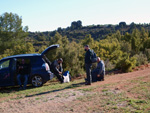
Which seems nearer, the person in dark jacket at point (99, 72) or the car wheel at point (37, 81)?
the person in dark jacket at point (99, 72)

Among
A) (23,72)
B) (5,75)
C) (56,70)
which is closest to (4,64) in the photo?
(5,75)

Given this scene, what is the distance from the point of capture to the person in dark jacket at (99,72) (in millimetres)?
9113

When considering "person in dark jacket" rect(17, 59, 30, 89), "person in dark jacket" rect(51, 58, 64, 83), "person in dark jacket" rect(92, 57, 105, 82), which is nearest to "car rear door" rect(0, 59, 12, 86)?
"person in dark jacket" rect(17, 59, 30, 89)

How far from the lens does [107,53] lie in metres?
19.9

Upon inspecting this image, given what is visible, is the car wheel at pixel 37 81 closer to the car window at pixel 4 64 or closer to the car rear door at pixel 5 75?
the car rear door at pixel 5 75

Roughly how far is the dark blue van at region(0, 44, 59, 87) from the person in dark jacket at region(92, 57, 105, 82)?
91.0 inches

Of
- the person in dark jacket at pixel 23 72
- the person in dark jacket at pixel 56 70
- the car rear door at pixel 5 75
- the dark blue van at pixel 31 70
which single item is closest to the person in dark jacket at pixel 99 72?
the person in dark jacket at pixel 56 70

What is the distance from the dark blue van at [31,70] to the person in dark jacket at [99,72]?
2.31m

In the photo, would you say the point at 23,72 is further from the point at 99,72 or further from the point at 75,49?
the point at 75,49

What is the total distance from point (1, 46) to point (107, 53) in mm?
24746

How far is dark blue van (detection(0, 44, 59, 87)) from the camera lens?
9.66 m

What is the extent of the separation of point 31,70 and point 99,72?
3491 millimetres

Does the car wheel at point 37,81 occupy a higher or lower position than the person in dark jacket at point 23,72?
lower

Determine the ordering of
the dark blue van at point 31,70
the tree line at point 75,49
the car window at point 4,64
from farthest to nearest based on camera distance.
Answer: the tree line at point 75,49, the car window at point 4,64, the dark blue van at point 31,70
